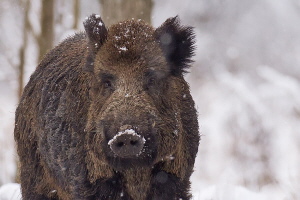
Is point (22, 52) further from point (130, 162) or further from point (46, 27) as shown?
point (130, 162)

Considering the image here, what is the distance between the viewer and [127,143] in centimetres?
360

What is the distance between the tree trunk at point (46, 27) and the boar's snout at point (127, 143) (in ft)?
25.3

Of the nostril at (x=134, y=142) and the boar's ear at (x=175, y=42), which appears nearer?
the nostril at (x=134, y=142)

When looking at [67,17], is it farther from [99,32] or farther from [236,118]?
[99,32]

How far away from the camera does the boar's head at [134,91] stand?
375 centimetres

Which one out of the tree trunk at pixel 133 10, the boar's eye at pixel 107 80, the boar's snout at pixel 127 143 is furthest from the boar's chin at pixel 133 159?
the tree trunk at pixel 133 10

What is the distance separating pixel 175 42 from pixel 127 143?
1251 millimetres

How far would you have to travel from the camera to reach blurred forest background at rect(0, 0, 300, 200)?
28.3 feet

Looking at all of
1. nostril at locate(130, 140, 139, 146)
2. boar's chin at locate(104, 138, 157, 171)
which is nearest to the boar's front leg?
boar's chin at locate(104, 138, 157, 171)

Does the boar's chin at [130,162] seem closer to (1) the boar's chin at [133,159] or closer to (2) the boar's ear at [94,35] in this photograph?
(1) the boar's chin at [133,159]

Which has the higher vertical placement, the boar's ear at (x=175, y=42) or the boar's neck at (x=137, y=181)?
the boar's ear at (x=175, y=42)

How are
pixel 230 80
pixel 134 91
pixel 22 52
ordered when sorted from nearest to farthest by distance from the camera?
pixel 134 91, pixel 22 52, pixel 230 80

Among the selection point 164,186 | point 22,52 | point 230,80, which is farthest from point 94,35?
point 230,80

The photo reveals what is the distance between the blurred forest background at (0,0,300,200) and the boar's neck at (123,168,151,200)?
2.19 meters
